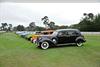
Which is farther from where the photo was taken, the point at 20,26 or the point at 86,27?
the point at 20,26

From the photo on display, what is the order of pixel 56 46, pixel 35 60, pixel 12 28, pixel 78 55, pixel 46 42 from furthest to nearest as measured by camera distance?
pixel 12 28, pixel 56 46, pixel 46 42, pixel 78 55, pixel 35 60

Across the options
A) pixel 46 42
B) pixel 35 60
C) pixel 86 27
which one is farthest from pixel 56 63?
pixel 86 27

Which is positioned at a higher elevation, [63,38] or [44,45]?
[63,38]

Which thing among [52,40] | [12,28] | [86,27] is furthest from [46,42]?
[12,28]

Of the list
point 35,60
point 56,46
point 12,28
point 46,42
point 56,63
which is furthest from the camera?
point 12,28

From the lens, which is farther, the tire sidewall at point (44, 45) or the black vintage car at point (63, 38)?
the black vintage car at point (63, 38)

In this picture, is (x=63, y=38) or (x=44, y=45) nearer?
(x=44, y=45)

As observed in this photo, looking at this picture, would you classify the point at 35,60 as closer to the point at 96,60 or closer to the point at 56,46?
the point at 96,60

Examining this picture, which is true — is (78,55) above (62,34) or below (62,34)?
below

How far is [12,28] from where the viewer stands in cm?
17075

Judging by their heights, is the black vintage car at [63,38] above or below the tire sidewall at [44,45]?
above

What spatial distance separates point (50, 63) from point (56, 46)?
22.5 ft

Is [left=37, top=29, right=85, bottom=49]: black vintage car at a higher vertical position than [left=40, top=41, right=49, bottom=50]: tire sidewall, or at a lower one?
higher

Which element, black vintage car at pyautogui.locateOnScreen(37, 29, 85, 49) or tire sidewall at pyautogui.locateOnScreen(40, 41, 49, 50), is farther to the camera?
black vintage car at pyautogui.locateOnScreen(37, 29, 85, 49)
